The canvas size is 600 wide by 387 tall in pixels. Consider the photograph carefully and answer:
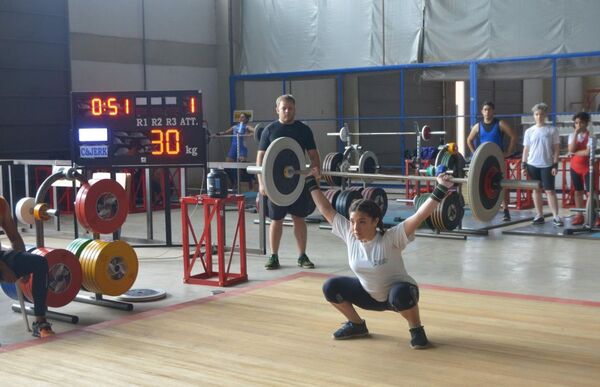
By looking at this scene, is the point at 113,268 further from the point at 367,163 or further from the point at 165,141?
the point at 367,163

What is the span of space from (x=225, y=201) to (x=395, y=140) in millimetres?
14800

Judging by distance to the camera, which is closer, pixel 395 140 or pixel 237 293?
pixel 237 293

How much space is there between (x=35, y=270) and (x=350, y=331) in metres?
1.80

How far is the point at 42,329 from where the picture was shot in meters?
4.50

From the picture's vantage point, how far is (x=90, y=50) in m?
12.8

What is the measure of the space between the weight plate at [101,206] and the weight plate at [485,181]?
2.42 m

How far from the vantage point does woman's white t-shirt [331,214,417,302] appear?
13.0ft

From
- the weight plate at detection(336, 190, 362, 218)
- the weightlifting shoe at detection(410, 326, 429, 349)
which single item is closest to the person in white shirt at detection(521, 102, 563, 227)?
the weight plate at detection(336, 190, 362, 218)

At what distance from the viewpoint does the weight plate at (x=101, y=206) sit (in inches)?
201

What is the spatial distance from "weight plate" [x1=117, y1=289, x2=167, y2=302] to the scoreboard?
164 centimetres

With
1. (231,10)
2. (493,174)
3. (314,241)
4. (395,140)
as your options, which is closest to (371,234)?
(493,174)

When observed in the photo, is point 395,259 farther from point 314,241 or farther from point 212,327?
point 314,241

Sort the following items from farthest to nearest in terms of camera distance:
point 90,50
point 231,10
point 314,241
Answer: point 231,10, point 90,50, point 314,241

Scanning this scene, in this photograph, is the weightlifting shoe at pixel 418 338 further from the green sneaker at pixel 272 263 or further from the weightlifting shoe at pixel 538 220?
the weightlifting shoe at pixel 538 220
